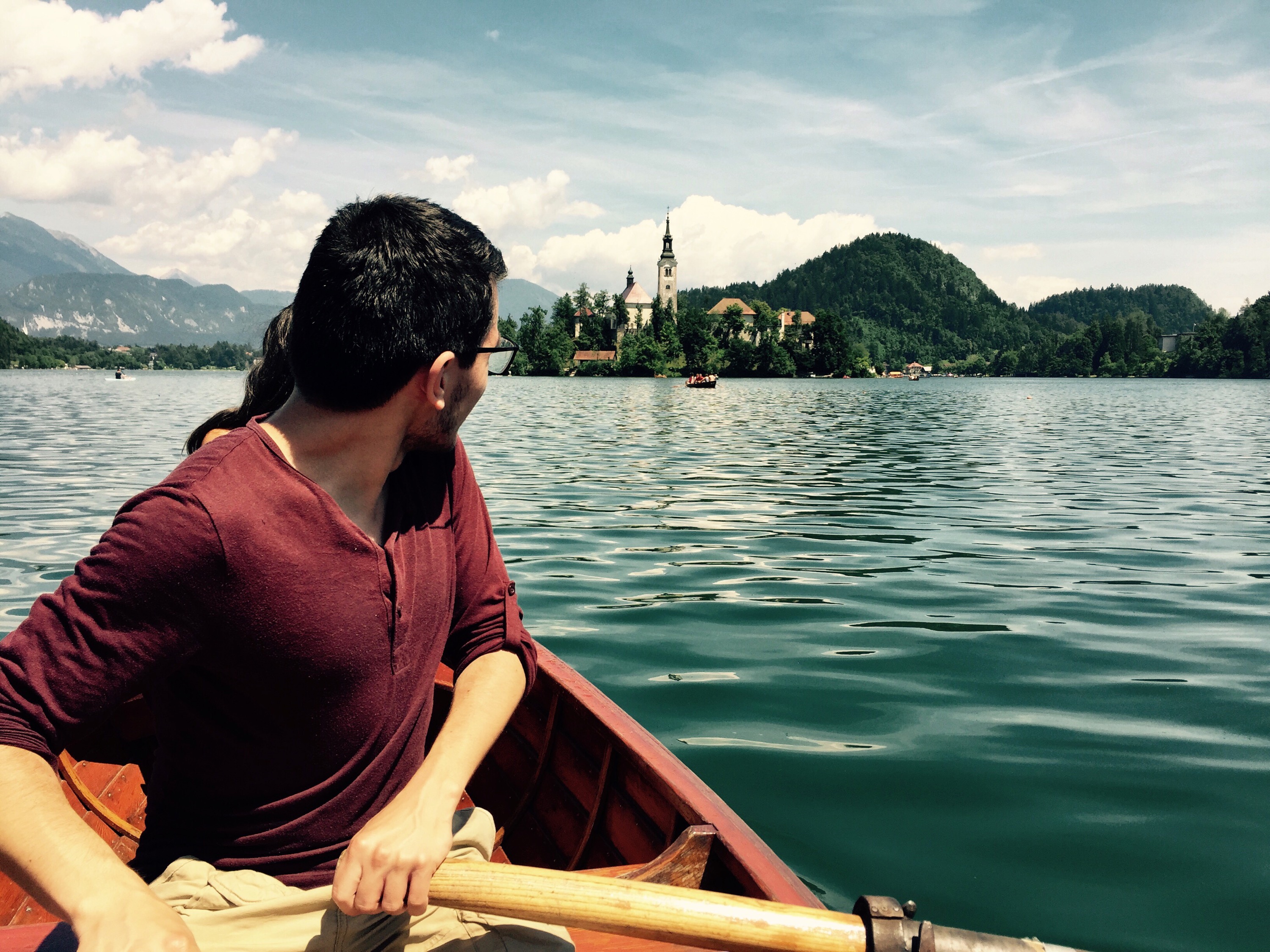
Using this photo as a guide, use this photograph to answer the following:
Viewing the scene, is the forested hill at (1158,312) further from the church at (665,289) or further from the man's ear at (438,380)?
the man's ear at (438,380)

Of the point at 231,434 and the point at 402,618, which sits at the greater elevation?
the point at 231,434

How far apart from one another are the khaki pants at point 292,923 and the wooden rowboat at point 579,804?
0.39 m

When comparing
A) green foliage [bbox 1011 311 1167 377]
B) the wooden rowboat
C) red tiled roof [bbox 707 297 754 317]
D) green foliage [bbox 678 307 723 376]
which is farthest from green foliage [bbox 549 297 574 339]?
the wooden rowboat

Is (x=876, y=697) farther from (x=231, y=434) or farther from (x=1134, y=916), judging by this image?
(x=231, y=434)

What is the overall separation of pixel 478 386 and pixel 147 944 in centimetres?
102

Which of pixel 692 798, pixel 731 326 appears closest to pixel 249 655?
pixel 692 798

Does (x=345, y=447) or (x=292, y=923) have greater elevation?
(x=345, y=447)

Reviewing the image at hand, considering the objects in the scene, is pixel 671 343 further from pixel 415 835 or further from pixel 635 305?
pixel 415 835

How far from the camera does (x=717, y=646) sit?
5.75 m

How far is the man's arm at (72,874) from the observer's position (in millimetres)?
1176

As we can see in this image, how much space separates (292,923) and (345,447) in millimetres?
787

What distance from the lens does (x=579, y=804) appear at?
118 inches

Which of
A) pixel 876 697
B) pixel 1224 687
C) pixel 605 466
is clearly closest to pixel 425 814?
pixel 876 697

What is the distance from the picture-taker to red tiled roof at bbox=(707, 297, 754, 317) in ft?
445
